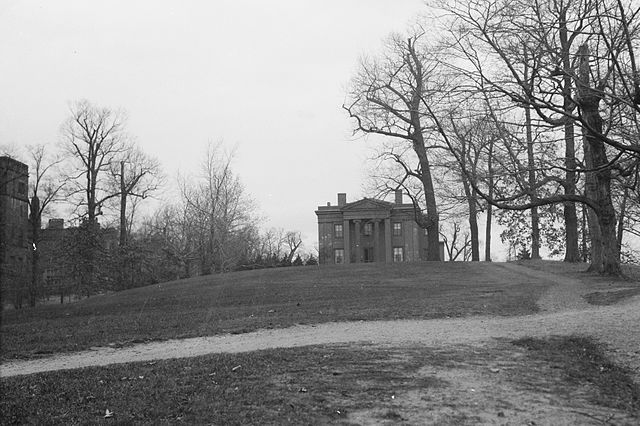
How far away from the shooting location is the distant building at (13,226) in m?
29.2

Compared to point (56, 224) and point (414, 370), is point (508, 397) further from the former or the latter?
point (56, 224)

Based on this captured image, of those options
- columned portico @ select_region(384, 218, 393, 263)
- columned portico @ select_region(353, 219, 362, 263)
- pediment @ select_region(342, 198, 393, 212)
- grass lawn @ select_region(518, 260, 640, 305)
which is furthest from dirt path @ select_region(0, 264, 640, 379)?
columned portico @ select_region(353, 219, 362, 263)

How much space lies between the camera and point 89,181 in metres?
47.1

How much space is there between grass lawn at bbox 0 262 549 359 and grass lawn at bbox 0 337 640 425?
4967 mm

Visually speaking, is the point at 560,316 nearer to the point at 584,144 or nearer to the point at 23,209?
the point at 584,144

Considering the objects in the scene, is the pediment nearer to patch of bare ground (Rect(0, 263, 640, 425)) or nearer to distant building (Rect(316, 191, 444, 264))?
distant building (Rect(316, 191, 444, 264))

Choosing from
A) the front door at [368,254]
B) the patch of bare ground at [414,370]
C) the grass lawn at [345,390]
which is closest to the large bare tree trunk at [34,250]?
the patch of bare ground at [414,370]

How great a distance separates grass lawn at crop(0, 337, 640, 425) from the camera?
245 inches

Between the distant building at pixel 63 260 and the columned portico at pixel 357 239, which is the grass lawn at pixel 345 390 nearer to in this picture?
the distant building at pixel 63 260

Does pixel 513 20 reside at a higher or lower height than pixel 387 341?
higher

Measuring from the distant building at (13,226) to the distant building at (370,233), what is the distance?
118 feet

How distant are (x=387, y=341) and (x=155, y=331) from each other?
235 inches

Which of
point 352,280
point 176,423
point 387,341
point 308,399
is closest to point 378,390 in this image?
point 308,399

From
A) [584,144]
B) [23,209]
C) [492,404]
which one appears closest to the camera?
[492,404]
